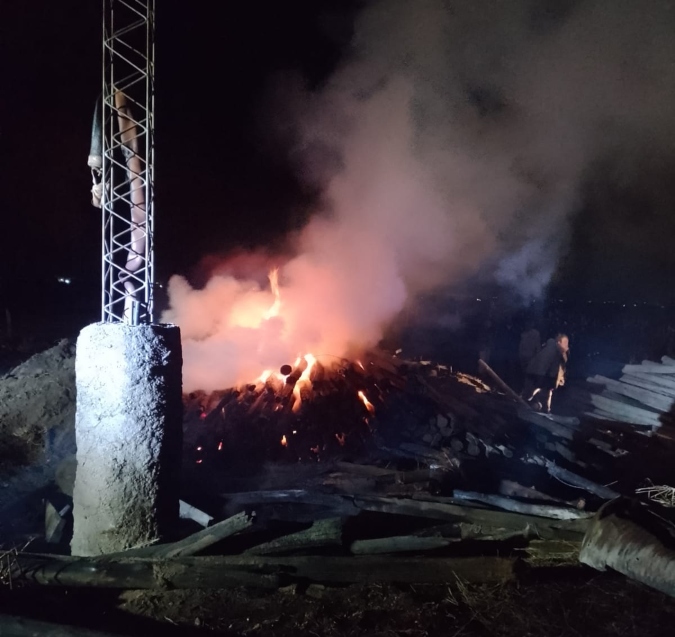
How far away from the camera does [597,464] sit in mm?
7918

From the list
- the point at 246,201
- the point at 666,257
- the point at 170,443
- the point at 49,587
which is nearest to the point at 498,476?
the point at 170,443

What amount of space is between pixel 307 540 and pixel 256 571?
2.12 feet

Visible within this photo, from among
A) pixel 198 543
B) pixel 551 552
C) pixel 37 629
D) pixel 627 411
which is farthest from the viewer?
pixel 627 411

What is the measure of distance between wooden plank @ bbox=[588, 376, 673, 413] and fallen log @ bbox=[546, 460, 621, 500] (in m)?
2.75

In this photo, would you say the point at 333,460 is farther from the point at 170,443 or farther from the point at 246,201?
the point at 246,201

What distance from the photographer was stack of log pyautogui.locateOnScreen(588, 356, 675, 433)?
29.2 feet

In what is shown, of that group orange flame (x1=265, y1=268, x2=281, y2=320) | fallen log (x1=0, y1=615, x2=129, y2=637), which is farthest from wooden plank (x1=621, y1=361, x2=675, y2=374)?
fallen log (x1=0, y1=615, x2=129, y2=637)

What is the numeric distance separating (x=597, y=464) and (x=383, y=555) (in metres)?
4.93

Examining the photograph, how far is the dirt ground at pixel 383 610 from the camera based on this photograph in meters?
3.76

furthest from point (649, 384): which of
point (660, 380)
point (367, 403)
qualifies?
point (367, 403)

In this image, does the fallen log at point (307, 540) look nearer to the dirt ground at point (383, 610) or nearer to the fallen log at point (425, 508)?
the dirt ground at point (383, 610)

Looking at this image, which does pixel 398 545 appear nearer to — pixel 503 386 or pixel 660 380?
pixel 660 380

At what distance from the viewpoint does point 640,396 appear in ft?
30.8

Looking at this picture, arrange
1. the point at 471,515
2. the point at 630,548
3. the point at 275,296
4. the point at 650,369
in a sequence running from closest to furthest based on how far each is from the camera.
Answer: the point at 630,548 < the point at 471,515 < the point at 650,369 < the point at 275,296
